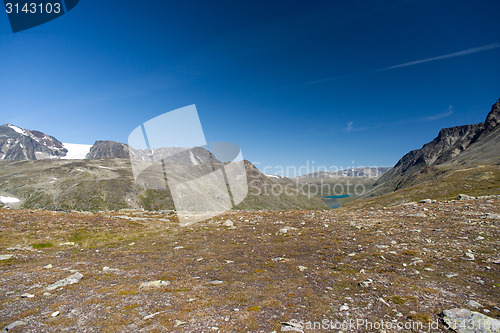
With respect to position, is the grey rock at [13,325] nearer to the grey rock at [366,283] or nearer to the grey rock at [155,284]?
the grey rock at [155,284]

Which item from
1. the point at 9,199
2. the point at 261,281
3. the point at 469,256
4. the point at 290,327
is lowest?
the point at 9,199

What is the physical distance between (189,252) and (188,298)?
399 inches

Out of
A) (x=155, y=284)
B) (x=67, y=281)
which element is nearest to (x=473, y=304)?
(x=155, y=284)

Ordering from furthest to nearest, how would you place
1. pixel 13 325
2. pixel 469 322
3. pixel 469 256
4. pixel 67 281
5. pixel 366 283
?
1. pixel 469 256
2. pixel 67 281
3. pixel 366 283
4. pixel 13 325
5. pixel 469 322

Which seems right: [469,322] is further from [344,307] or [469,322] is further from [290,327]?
[290,327]

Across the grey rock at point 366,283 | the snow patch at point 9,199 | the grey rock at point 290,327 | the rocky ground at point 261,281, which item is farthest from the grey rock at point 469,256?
the snow patch at point 9,199

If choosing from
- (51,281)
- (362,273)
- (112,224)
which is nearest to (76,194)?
(112,224)

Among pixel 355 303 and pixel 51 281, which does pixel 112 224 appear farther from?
pixel 355 303

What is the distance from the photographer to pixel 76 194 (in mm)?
180750

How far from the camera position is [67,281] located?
13.2 meters

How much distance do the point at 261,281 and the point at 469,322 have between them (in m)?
8.64

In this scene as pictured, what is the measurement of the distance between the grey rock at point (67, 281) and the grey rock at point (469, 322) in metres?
18.5

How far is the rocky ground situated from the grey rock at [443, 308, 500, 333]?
1.12ft

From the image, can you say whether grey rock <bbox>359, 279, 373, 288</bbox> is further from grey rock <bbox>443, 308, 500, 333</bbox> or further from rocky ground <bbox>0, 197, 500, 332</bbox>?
grey rock <bbox>443, 308, 500, 333</bbox>
